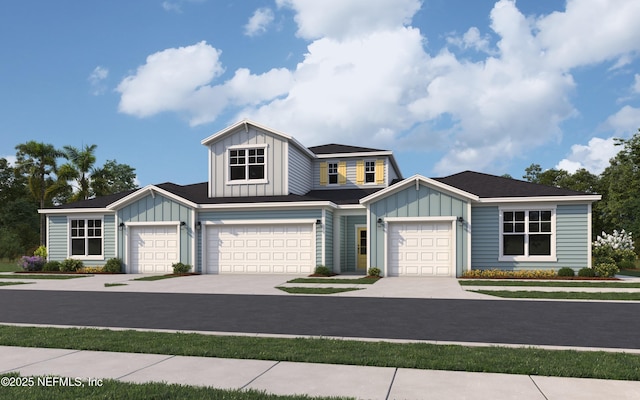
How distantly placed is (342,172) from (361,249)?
6.42m

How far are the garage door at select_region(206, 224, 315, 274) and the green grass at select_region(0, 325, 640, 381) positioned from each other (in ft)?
46.9

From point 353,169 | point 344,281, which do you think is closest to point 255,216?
point 344,281

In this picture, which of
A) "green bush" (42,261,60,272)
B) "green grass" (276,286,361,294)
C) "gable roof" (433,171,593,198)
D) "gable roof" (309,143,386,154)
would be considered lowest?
"green bush" (42,261,60,272)

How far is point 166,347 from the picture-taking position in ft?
23.1

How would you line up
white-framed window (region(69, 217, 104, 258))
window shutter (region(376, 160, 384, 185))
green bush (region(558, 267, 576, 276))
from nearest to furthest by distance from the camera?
green bush (region(558, 267, 576, 276))
white-framed window (region(69, 217, 104, 258))
window shutter (region(376, 160, 384, 185))

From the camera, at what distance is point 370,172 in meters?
28.6

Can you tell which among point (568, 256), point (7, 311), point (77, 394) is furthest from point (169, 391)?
point (568, 256)

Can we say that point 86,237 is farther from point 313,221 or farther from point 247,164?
point 313,221

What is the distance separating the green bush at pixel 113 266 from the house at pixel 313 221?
389 mm

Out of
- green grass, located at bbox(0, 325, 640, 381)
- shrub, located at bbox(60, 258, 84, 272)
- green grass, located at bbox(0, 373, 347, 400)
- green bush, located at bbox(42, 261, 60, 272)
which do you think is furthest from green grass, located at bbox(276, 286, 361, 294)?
green bush, located at bbox(42, 261, 60, 272)

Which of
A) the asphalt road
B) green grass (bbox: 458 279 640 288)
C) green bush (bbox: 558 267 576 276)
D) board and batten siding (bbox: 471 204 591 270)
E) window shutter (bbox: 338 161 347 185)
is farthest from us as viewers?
window shutter (bbox: 338 161 347 185)

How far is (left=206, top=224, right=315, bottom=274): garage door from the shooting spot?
22.4m

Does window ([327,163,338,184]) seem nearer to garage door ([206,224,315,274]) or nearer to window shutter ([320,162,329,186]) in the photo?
window shutter ([320,162,329,186])

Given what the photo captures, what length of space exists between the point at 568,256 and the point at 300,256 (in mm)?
11378
